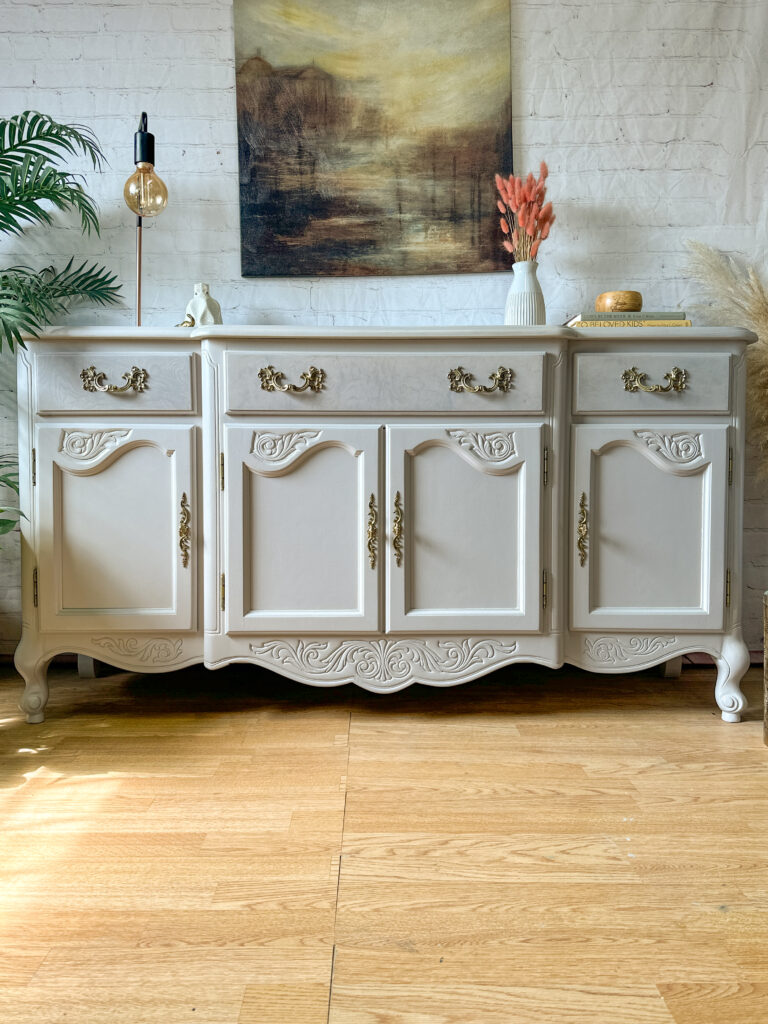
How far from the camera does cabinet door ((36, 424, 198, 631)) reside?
5.04 ft

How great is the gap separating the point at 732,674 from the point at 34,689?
5.38 ft

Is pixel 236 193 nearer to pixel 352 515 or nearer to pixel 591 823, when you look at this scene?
pixel 352 515

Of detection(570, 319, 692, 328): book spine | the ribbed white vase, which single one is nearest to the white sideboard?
detection(570, 319, 692, 328): book spine

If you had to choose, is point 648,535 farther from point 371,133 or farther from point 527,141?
point 371,133

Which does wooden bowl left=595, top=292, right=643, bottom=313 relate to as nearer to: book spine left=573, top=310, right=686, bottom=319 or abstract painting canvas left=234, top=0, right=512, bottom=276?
book spine left=573, top=310, right=686, bottom=319

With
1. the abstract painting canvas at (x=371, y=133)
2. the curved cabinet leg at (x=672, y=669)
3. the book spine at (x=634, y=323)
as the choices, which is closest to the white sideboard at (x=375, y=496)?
the book spine at (x=634, y=323)

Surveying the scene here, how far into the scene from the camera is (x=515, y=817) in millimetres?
1152

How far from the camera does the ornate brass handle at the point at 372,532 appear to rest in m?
1.52

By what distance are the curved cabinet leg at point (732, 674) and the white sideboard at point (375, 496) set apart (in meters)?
0.01

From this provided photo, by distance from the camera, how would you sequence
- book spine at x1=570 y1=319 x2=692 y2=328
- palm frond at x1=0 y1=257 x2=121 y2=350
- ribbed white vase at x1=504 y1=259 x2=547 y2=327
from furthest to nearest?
palm frond at x1=0 y1=257 x2=121 y2=350 < ribbed white vase at x1=504 y1=259 x2=547 y2=327 < book spine at x1=570 y1=319 x2=692 y2=328

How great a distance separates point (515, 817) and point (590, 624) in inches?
21.5

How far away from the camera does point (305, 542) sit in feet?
5.01

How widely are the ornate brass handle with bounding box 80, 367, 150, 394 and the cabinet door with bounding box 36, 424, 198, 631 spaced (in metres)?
0.13

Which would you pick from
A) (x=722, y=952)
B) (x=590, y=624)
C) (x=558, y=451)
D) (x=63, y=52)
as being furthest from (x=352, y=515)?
(x=63, y=52)
